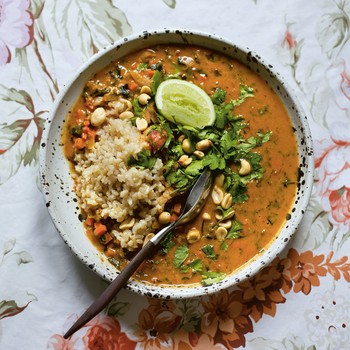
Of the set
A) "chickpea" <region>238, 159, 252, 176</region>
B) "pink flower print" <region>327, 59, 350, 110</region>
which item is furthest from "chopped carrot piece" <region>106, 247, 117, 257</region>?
"pink flower print" <region>327, 59, 350, 110</region>

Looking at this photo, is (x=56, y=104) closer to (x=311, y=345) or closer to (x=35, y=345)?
(x=35, y=345)

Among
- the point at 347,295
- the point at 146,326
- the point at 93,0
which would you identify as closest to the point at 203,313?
the point at 146,326

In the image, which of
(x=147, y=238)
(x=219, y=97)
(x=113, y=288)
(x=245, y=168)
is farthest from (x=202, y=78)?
(x=113, y=288)

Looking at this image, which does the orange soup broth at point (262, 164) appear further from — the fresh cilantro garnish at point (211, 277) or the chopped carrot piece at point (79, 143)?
the chopped carrot piece at point (79, 143)

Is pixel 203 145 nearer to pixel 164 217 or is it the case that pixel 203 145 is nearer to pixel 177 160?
pixel 177 160

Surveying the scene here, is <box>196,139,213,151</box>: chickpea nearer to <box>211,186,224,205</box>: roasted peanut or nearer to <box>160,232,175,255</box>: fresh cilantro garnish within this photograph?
<box>211,186,224,205</box>: roasted peanut

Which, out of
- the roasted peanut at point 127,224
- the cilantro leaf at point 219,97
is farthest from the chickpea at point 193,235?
the cilantro leaf at point 219,97
